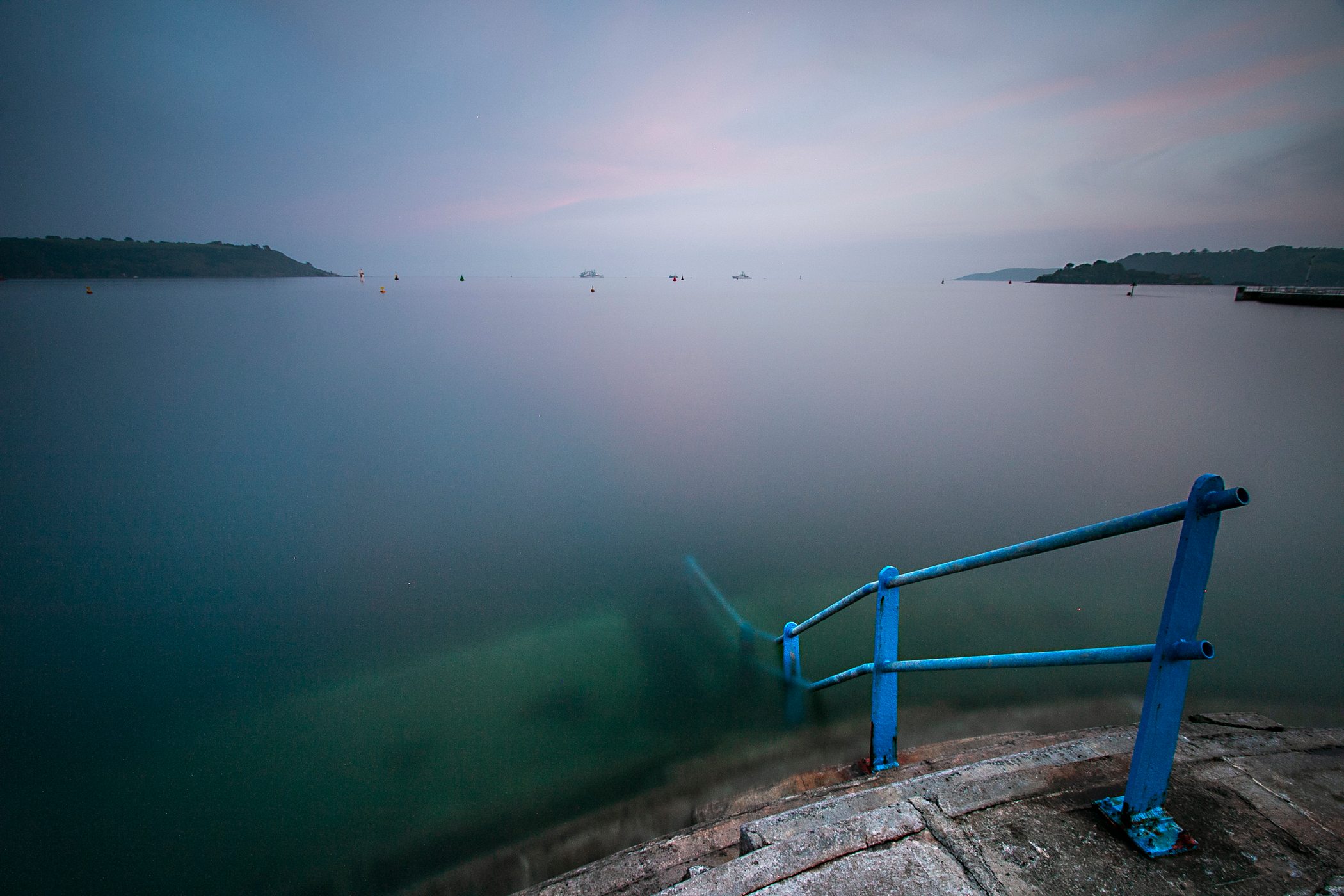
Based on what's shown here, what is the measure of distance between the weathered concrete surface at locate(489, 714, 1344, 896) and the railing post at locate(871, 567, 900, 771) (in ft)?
2.45

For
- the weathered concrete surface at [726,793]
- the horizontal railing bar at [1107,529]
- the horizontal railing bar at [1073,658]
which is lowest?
the weathered concrete surface at [726,793]

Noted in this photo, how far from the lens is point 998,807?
218 cm

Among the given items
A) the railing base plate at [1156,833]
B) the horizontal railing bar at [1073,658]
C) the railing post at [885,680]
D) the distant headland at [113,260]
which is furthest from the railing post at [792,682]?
the distant headland at [113,260]

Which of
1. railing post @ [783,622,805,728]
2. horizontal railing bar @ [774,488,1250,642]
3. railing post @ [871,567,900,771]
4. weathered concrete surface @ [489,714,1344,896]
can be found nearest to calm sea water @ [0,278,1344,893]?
railing post @ [783,622,805,728]

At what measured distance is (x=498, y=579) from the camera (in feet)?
25.0

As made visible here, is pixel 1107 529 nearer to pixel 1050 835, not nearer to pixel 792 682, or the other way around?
pixel 1050 835

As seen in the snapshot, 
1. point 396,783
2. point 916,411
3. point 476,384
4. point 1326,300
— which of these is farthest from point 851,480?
point 1326,300

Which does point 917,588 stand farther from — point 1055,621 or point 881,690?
point 881,690

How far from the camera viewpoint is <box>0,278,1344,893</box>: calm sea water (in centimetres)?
455

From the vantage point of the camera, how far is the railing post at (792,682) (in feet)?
17.1

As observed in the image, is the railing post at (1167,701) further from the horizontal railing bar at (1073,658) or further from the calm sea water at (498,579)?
the calm sea water at (498,579)

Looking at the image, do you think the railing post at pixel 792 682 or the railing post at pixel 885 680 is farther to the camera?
the railing post at pixel 792 682

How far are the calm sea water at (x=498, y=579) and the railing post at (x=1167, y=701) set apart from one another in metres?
3.50

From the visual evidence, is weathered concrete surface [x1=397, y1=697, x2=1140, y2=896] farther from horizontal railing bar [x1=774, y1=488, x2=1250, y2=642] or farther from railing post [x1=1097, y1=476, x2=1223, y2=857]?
horizontal railing bar [x1=774, y1=488, x2=1250, y2=642]
